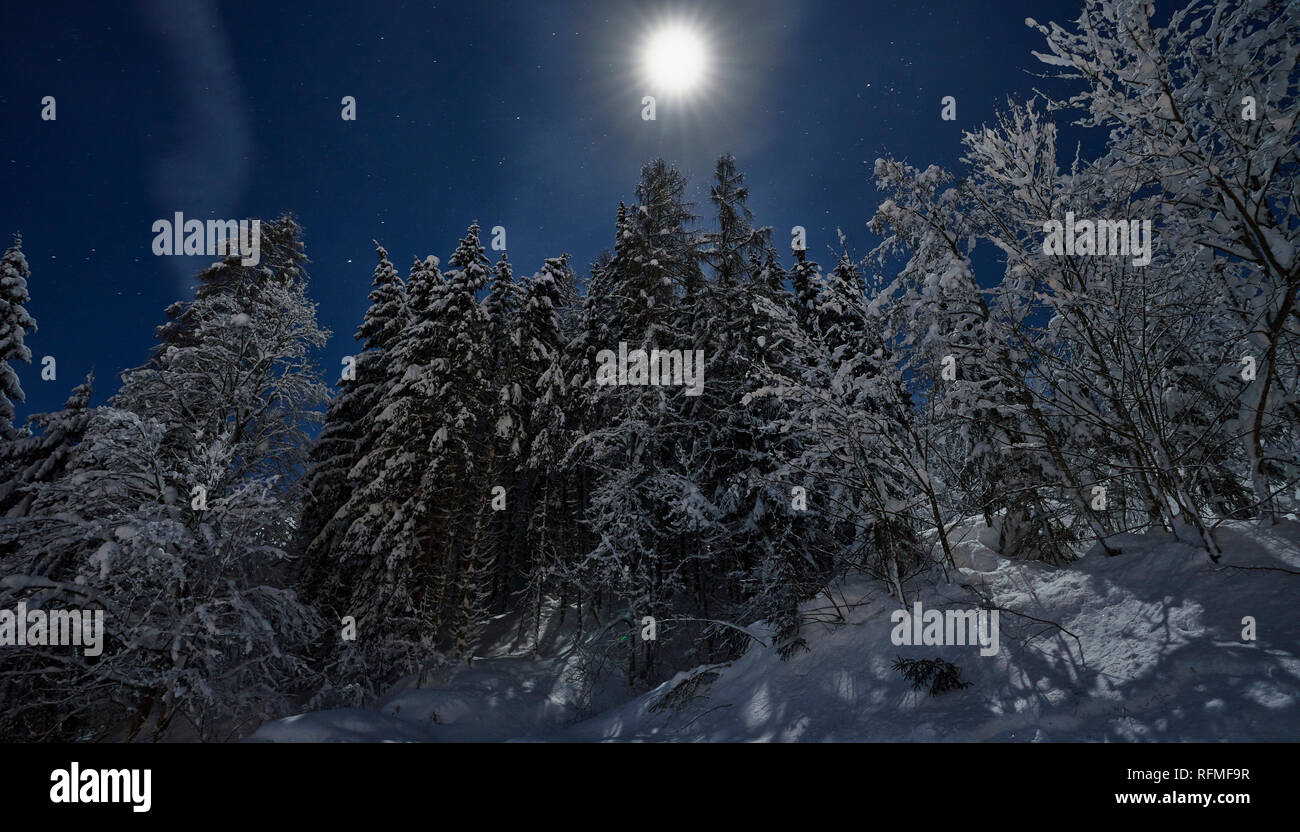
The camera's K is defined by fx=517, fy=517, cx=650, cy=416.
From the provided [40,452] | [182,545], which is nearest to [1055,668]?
[182,545]

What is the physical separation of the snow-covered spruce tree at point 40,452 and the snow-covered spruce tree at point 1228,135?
22.5 metres

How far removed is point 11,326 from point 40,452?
380cm

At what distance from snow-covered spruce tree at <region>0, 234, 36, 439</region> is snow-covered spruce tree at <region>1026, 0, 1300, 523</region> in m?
24.7

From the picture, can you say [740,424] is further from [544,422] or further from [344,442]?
[344,442]

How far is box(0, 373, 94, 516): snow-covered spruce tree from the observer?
14453 millimetres

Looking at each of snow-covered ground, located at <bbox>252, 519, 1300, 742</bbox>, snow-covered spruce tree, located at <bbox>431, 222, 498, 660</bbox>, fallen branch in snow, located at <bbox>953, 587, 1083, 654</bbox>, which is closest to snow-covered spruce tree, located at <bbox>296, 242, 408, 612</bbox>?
snow-covered spruce tree, located at <bbox>431, 222, 498, 660</bbox>

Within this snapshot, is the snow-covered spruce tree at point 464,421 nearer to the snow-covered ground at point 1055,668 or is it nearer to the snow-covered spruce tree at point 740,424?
the snow-covered spruce tree at point 740,424

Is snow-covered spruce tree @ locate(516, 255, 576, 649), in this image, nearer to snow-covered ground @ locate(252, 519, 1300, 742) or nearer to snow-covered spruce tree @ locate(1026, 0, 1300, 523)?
snow-covered ground @ locate(252, 519, 1300, 742)

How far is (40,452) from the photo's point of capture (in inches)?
600

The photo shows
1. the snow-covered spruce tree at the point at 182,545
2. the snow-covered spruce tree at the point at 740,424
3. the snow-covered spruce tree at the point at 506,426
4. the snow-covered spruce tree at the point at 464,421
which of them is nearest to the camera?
the snow-covered spruce tree at the point at 182,545

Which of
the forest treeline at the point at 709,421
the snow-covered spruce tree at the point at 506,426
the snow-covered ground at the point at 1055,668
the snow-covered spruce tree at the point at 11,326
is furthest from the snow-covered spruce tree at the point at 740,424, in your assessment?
the snow-covered spruce tree at the point at 11,326

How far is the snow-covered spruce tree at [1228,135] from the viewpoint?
461 centimetres
